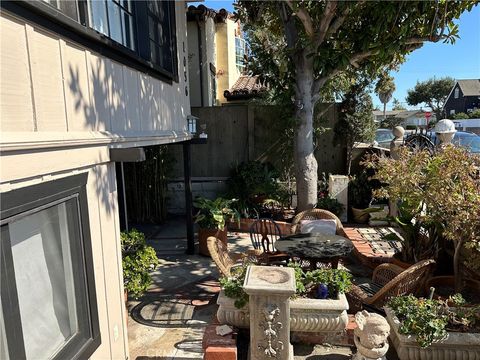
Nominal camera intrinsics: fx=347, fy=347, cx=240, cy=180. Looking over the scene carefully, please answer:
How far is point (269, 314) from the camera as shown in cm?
310

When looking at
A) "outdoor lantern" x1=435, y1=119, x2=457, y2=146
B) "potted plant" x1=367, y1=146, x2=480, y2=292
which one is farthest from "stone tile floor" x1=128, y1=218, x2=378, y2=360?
"outdoor lantern" x1=435, y1=119, x2=457, y2=146

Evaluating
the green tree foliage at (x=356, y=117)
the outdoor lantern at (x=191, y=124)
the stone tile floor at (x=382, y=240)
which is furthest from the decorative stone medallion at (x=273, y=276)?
the green tree foliage at (x=356, y=117)

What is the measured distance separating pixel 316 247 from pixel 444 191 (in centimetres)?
177

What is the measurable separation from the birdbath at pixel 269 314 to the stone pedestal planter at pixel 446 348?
116 centimetres

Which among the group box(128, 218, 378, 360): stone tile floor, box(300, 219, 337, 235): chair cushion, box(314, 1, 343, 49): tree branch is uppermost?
box(314, 1, 343, 49): tree branch

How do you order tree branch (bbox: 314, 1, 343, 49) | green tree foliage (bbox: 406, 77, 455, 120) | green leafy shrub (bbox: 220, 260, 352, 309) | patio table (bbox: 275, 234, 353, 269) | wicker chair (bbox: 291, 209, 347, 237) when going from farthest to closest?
green tree foliage (bbox: 406, 77, 455, 120) → wicker chair (bbox: 291, 209, 347, 237) → tree branch (bbox: 314, 1, 343, 49) → patio table (bbox: 275, 234, 353, 269) → green leafy shrub (bbox: 220, 260, 352, 309)

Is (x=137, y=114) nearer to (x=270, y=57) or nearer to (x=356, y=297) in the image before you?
(x=356, y=297)

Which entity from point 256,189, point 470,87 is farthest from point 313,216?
point 470,87

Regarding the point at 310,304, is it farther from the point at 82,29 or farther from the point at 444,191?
the point at 82,29

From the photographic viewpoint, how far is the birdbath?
3049 mm

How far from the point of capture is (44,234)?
7.51 ft

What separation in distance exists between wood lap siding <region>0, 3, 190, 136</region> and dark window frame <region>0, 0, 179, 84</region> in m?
0.05

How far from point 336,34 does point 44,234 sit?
21.2 ft

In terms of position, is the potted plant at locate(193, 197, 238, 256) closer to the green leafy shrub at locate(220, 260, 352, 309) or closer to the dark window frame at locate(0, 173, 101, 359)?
the green leafy shrub at locate(220, 260, 352, 309)
